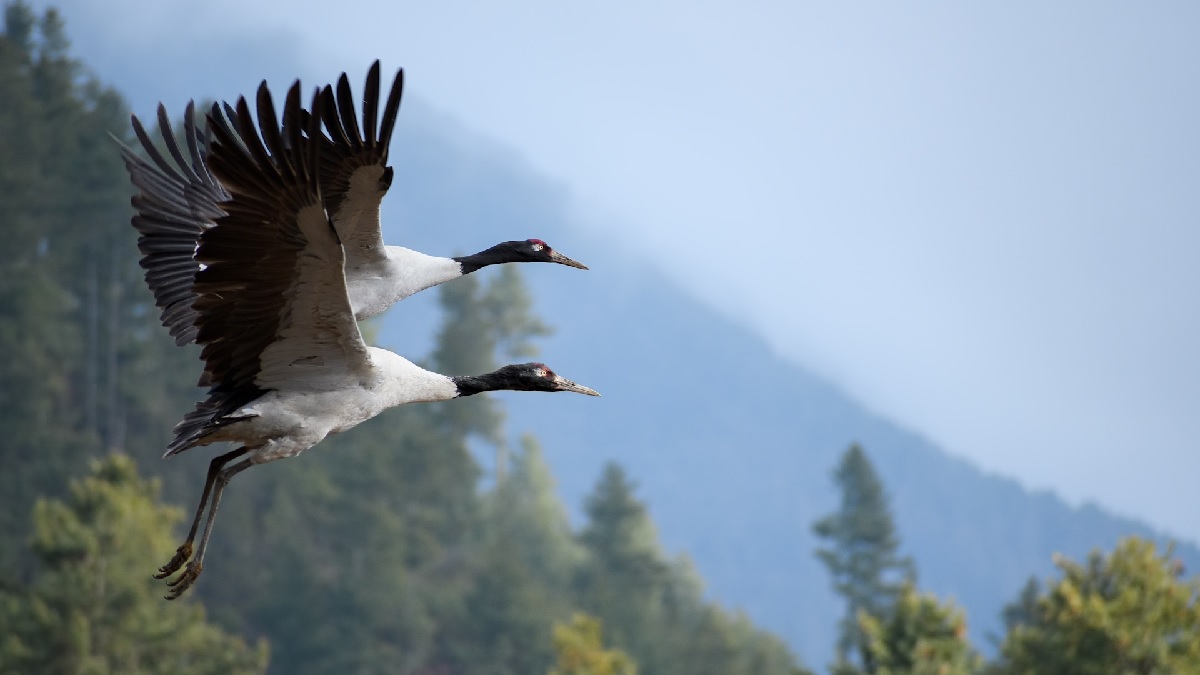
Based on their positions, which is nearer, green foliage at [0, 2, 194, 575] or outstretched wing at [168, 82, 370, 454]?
outstretched wing at [168, 82, 370, 454]

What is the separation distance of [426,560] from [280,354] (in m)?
50.4

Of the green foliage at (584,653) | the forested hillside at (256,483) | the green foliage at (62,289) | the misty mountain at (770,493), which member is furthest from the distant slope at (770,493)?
the green foliage at (584,653)

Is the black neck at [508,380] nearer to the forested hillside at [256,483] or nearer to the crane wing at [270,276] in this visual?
the crane wing at [270,276]

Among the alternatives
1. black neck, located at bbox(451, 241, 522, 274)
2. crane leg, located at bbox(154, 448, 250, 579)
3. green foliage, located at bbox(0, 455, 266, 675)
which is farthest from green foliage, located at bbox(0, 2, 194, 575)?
crane leg, located at bbox(154, 448, 250, 579)

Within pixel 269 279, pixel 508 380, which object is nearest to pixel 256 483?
pixel 508 380

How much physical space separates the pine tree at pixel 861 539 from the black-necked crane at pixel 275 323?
56.1m

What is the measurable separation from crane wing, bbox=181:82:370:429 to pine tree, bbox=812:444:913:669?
185ft

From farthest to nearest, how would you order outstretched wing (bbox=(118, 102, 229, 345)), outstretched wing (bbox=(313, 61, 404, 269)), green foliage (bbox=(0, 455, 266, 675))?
1. green foliage (bbox=(0, 455, 266, 675))
2. outstretched wing (bbox=(118, 102, 229, 345))
3. outstretched wing (bbox=(313, 61, 404, 269))

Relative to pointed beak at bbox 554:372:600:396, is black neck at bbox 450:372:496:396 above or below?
below

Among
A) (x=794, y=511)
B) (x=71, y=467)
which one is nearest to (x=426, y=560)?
(x=71, y=467)

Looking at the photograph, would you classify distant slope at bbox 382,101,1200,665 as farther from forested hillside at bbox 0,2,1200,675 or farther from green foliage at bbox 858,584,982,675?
green foliage at bbox 858,584,982,675

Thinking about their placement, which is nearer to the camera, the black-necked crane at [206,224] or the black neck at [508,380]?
the black neck at [508,380]

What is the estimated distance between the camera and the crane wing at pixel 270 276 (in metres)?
8.20

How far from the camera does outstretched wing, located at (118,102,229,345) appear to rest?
1099cm
